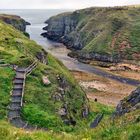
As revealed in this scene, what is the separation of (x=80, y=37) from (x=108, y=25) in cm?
1582

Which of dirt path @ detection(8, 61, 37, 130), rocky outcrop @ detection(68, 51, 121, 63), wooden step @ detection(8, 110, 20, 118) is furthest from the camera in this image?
rocky outcrop @ detection(68, 51, 121, 63)

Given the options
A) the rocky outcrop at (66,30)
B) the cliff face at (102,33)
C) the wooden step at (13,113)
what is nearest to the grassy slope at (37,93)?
the wooden step at (13,113)

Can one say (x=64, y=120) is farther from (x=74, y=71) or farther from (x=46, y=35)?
(x=46, y=35)

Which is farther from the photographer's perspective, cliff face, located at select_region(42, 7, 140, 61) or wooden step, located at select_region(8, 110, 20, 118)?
cliff face, located at select_region(42, 7, 140, 61)

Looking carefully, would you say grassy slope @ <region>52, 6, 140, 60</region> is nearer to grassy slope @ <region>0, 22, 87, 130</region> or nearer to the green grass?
grassy slope @ <region>0, 22, 87, 130</region>

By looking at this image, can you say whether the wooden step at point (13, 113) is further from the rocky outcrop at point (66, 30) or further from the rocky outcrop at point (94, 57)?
the rocky outcrop at point (66, 30)

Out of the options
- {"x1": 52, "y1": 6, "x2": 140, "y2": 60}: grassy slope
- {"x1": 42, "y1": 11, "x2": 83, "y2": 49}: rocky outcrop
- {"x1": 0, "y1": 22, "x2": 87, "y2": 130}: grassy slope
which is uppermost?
{"x1": 0, "y1": 22, "x2": 87, "y2": 130}: grassy slope

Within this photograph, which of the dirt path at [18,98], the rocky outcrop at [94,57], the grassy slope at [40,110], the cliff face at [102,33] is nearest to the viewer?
the grassy slope at [40,110]

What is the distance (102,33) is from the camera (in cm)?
14050

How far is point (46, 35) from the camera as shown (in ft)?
646

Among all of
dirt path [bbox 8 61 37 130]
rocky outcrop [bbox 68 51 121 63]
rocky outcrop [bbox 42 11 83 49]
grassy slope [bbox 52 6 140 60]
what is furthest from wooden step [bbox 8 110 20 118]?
rocky outcrop [bbox 42 11 83 49]

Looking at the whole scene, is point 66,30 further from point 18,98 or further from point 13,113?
point 13,113

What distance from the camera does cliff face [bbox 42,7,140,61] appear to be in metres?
127

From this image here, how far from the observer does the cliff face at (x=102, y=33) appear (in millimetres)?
126912
